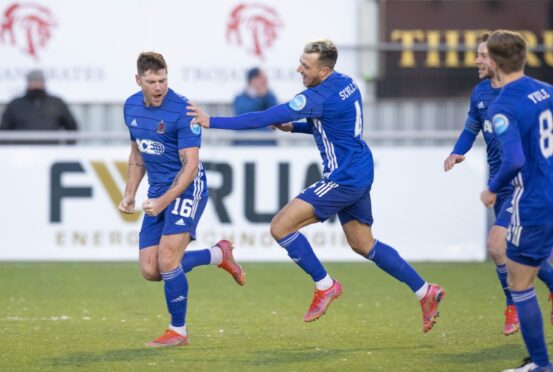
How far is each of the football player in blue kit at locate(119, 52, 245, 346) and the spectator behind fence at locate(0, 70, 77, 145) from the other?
6694 mm

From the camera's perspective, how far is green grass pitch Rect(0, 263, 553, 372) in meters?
8.20

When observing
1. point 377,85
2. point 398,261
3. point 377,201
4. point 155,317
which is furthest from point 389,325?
point 377,85

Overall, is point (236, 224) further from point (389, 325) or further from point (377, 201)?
point (389, 325)

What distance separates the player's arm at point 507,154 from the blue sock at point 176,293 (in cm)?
254

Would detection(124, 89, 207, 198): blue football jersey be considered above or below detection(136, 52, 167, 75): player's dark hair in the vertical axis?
below

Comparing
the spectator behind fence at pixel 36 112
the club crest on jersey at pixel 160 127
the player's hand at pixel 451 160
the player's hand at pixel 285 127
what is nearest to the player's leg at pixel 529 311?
the player's hand at pixel 451 160

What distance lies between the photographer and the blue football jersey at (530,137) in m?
7.14

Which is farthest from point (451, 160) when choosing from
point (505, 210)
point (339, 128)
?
point (339, 128)

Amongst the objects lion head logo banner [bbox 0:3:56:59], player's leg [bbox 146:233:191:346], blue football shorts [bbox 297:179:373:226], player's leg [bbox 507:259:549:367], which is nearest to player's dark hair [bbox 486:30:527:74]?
player's leg [bbox 507:259:549:367]

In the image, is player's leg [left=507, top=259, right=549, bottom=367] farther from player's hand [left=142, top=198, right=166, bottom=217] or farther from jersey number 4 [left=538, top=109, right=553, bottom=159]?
player's hand [left=142, top=198, right=166, bottom=217]

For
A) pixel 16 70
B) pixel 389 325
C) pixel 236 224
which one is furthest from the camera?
pixel 16 70

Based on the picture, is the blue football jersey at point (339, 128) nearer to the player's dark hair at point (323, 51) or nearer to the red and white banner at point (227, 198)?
the player's dark hair at point (323, 51)

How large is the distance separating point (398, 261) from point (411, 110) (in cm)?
876

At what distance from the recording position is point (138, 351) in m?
8.56
